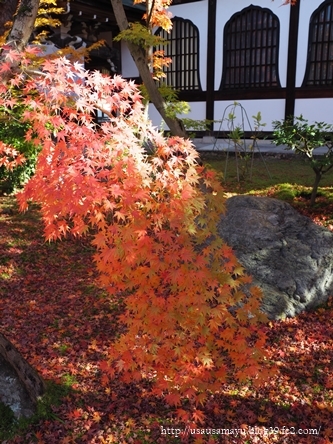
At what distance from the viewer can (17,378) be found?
3.20m

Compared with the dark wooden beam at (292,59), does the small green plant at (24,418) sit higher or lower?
lower

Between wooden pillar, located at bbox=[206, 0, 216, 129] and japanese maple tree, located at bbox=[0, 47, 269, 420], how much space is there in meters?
12.4

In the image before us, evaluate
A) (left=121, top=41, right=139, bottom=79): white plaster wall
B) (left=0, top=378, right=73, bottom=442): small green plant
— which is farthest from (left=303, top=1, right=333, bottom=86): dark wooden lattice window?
(left=0, top=378, right=73, bottom=442): small green plant

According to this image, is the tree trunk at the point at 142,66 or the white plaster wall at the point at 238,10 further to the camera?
the white plaster wall at the point at 238,10

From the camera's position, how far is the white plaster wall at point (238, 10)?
44.7ft

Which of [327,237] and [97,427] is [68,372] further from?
[327,237]

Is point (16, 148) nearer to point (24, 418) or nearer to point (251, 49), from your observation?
point (24, 418)

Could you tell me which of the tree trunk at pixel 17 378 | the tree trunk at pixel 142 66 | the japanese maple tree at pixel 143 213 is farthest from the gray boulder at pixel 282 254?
the tree trunk at pixel 142 66

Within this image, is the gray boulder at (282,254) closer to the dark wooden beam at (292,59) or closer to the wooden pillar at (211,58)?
the dark wooden beam at (292,59)

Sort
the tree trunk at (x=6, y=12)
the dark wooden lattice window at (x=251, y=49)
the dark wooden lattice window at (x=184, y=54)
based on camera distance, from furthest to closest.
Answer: the dark wooden lattice window at (x=184, y=54)
the dark wooden lattice window at (x=251, y=49)
the tree trunk at (x=6, y=12)

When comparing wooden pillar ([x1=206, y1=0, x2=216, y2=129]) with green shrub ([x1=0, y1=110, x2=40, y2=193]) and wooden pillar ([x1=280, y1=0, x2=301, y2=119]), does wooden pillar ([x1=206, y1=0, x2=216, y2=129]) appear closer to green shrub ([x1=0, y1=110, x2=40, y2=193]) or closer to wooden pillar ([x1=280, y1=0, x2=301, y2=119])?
wooden pillar ([x1=280, y1=0, x2=301, y2=119])

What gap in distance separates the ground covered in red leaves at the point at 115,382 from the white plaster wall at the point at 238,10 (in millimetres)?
10984

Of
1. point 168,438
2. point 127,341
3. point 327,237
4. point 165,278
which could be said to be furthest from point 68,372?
point 327,237

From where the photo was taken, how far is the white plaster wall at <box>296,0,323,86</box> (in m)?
13.1
